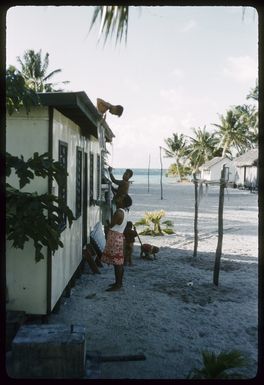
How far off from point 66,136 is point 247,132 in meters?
53.8

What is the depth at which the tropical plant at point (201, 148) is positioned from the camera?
2335 inches

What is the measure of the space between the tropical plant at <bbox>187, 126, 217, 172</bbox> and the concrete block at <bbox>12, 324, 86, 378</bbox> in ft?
187

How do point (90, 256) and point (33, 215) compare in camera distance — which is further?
point (90, 256)

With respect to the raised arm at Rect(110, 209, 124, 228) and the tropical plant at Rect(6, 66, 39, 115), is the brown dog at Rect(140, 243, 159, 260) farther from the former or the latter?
the tropical plant at Rect(6, 66, 39, 115)

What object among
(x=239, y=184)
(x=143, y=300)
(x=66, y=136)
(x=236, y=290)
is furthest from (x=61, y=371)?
(x=239, y=184)

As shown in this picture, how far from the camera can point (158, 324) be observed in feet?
17.9

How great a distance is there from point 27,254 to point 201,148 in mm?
57190

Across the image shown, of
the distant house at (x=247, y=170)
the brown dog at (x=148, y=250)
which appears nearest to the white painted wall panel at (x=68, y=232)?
the brown dog at (x=148, y=250)

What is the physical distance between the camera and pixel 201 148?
6047 cm

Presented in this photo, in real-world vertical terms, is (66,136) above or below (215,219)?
above

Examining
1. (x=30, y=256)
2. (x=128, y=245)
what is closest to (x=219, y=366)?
(x=30, y=256)

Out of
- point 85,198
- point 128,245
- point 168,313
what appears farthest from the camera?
point 128,245

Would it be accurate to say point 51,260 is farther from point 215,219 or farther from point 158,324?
point 215,219

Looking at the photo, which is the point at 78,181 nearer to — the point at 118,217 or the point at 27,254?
the point at 118,217
